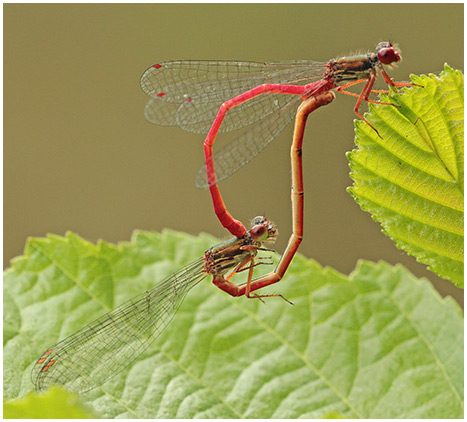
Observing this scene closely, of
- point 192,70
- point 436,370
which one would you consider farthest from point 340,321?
point 192,70

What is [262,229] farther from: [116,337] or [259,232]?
[116,337]

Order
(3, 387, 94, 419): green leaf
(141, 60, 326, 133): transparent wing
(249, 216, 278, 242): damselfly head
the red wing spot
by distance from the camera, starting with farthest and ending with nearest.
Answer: (141, 60, 326, 133): transparent wing < the red wing spot < (249, 216, 278, 242): damselfly head < (3, 387, 94, 419): green leaf

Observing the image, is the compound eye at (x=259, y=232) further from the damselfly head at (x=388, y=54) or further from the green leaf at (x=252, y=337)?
the damselfly head at (x=388, y=54)

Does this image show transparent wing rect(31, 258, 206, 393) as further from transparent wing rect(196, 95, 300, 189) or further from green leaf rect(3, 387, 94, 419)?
green leaf rect(3, 387, 94, 419)

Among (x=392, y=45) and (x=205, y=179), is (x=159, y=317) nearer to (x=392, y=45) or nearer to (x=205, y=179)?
(x=205, y=179)

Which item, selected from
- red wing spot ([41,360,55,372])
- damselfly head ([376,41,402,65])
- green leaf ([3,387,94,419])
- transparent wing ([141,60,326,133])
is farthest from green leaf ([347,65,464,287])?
red wing spot ([41,360,55,372])

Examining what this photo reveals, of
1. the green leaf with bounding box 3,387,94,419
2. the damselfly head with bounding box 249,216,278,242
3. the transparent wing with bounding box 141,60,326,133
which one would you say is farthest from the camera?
the transparent wing with bounding box 141,60,326,133
